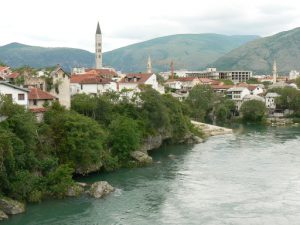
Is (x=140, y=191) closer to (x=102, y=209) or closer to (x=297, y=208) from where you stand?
(x=102, y=209)

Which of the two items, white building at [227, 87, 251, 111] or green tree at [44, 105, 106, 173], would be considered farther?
white building at [227, 87, 251, 111]

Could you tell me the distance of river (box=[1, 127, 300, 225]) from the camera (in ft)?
84.2

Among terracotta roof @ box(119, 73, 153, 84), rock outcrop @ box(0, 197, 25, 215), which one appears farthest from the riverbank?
rock outcrop @ box(0, 197, 25, 215)

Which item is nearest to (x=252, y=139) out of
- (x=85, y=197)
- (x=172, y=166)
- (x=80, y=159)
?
(x=172, y=166)

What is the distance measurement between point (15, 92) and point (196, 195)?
1546cm

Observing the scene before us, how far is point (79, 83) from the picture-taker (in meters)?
52.2

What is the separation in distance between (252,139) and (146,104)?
15.3m

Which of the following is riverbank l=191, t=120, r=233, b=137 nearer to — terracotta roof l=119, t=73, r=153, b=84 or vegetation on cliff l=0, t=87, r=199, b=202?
terracotta roof l=119, t=73, r=153, b=84

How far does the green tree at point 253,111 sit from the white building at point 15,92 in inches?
2044

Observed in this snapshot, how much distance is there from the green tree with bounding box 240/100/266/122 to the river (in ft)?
113

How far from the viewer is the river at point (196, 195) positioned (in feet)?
84.2

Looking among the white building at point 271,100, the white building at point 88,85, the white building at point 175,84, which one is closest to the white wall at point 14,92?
the white building at point 88,85

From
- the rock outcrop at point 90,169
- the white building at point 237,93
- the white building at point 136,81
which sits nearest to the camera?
the rock outcrop at point 90,169

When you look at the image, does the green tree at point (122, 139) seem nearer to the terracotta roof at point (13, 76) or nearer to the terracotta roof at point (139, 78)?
the terracotta roof at point (13, 76)
